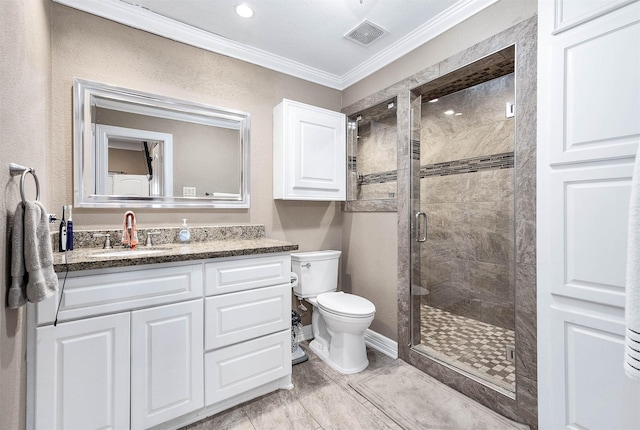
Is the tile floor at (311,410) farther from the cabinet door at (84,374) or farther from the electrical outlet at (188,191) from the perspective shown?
the electrical outlet at (188,191)

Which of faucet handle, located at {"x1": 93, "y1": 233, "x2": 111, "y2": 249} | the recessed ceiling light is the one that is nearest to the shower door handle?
the recessed ceiling light

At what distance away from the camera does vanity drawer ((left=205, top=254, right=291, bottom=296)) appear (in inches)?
63.4

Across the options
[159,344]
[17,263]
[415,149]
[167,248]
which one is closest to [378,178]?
[415,149]

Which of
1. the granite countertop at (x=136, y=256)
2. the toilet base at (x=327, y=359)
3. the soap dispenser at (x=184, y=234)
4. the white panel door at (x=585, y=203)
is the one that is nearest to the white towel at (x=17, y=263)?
the granite countertop at (x=136, y=256)

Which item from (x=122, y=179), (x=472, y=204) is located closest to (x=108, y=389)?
(x=122, y=179)

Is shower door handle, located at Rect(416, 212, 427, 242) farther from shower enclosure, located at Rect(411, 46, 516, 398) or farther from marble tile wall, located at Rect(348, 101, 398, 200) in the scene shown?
marble tile wall, located at Rect(348, 101, 398, 200)

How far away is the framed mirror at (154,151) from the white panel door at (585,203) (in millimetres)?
1947

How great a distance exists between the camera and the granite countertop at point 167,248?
131 centimetres

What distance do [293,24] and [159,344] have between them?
7.13 feet

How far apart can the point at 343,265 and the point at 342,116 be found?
56.9 inches

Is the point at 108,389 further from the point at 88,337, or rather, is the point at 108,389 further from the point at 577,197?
the point at 577,197

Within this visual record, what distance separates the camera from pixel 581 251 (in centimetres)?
118

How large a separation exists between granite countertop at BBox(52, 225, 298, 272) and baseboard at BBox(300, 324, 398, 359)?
3.20 feet

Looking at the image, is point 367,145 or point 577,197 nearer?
point 577,197
